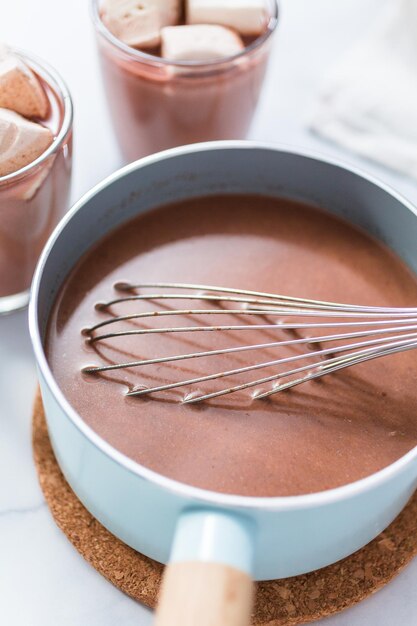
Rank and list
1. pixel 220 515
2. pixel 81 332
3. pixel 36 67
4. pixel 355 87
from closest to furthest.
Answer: pixel 220 515 < pixel 81 332 < pixel 36 67 < pixel 355 87

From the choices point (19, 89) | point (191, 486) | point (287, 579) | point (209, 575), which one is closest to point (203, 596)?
point (209, 575)

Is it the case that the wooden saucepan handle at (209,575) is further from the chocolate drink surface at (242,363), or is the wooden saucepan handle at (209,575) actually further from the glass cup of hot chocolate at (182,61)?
the glass cup of hot chocolate at (182,61)

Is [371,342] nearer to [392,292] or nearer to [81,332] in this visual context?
[392,292]

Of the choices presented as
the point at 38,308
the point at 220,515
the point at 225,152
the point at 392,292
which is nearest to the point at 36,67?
the point at 225,152

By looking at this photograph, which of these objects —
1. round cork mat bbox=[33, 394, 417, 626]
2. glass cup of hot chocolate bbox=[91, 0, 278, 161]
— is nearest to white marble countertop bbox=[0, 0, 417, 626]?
round cork mat bbox=[33, 394, 417, 626]

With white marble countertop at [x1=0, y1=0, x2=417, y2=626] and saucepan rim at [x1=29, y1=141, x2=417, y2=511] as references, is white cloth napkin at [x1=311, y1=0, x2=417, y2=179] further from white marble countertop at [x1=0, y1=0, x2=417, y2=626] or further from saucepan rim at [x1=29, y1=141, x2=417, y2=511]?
saucepan rim at [x1=29, y1=141, x2=417, y2=511]

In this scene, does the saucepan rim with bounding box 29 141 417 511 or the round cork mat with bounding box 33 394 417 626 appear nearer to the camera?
the saucepan rim with bounding box 29 141 417 511

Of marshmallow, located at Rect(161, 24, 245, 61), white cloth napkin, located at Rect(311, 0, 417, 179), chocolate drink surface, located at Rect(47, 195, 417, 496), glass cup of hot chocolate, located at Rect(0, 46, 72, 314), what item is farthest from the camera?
white cloth napkin, located at Rect(311, 0, 417, 179)
